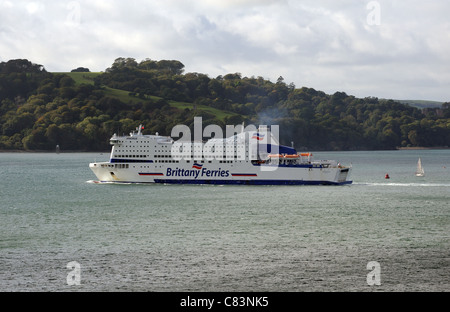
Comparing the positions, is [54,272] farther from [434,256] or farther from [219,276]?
[434,256]

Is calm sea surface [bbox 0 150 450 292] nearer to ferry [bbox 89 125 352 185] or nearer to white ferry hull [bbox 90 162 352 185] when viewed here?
white ferry hull [bbox 90 162 352 185]

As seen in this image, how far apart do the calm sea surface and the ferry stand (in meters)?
7.32

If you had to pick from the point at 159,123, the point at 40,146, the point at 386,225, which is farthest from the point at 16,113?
the point at 386,225

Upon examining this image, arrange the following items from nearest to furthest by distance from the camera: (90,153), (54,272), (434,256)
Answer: (54,272), (434,256), (90,153)

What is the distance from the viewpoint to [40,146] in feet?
579

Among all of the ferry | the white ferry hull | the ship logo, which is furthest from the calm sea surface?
the ship logo

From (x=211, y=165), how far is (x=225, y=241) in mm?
31765

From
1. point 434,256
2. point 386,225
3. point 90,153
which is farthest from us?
point 90,153

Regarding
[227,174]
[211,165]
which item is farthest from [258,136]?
[211,165]

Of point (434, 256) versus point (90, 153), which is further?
point (90, 153)

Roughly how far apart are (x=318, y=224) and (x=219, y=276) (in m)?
14.5

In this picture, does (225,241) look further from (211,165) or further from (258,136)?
(258,136)

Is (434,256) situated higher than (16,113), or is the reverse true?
(16,113)

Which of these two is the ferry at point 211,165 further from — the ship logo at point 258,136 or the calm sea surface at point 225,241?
the calm sea surface at point 225,241
